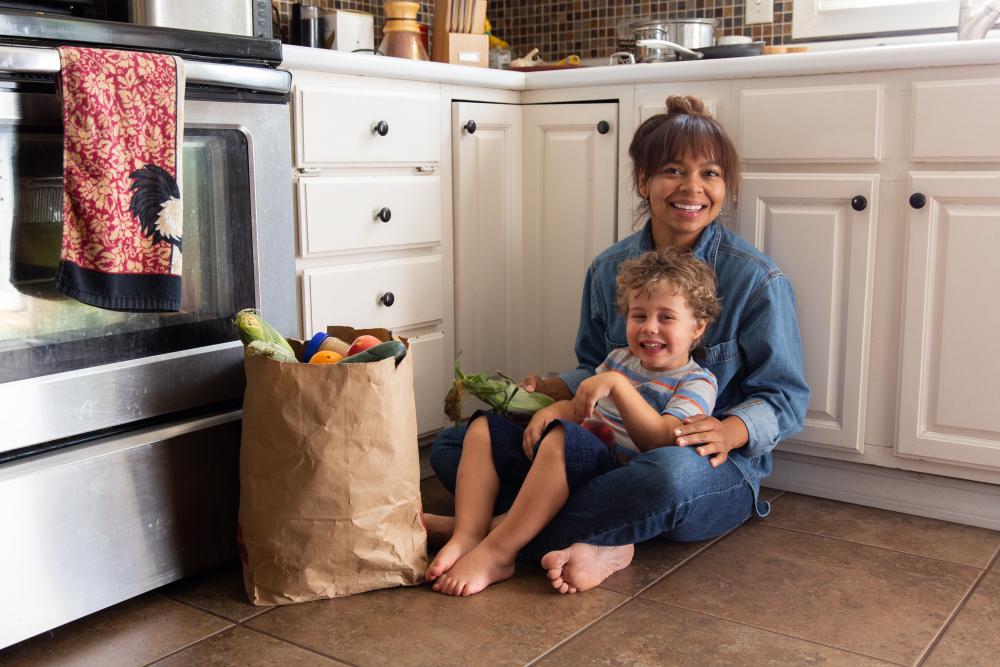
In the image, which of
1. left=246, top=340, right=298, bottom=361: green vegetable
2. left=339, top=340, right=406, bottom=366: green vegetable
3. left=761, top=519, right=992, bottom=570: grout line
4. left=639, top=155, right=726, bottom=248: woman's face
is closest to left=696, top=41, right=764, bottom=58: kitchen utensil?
left=639, top=155, right=726, bottom=248: woman's face

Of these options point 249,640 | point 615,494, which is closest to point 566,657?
point 615,494

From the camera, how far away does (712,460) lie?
5.49ft

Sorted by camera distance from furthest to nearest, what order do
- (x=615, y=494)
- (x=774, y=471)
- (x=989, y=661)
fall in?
(x=774, y=471), (x=615, y=494), (x=989, y=661)

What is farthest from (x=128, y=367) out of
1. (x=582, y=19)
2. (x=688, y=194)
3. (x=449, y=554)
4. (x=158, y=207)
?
(x=582, y=19)

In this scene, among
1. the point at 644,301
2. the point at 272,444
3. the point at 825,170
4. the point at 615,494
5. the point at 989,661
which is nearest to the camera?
the point at 989,661

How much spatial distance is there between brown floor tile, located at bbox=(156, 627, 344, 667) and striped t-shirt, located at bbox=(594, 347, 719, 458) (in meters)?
0.62

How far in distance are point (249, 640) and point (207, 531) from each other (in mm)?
215

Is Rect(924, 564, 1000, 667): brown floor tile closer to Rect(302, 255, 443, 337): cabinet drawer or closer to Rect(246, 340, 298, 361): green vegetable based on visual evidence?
Rect(246, 340, 298, 361): green vegetable

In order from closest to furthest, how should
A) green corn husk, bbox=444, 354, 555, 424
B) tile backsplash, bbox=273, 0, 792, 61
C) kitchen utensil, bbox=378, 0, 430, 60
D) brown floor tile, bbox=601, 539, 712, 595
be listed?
brown floor tile, bbox=601, 539, 712, 595 < green corn husk, bbox=444, 354, 555, 424 < kitchen utensil, bbox=378, 0, 430, 60 < tile backsplash, bbox=273, 0, 792, 61

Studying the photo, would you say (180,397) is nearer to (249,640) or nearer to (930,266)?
(249,640)

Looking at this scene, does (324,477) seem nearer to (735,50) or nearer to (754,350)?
(754,350)

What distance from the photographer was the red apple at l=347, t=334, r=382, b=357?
1609 mm

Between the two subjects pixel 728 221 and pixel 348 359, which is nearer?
pixel 348 359

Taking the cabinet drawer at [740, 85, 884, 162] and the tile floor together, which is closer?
the tile floor
